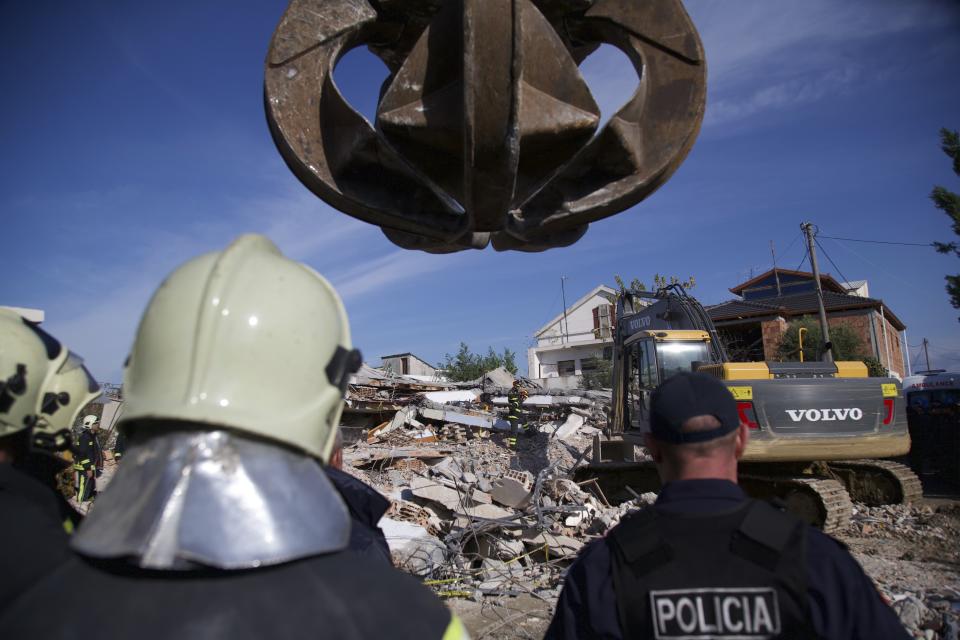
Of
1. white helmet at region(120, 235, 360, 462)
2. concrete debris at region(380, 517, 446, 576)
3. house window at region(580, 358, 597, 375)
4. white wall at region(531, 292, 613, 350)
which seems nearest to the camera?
white helmet at region(120, 235, 360, 462)

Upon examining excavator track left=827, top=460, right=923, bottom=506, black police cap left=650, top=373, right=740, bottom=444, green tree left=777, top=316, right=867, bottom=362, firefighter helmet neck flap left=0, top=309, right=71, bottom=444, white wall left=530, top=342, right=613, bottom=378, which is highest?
white wall left=530, top=342, right=613, bottom=378

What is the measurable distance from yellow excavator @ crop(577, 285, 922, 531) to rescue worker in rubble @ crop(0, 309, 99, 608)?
23.9ft

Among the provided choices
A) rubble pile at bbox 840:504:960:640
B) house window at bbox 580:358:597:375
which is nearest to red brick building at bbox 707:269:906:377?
house window at bbox 580:358:597:375

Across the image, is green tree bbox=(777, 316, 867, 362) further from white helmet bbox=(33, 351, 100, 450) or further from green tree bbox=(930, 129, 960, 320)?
white helmet bbox=(33, 351, 100, 450)

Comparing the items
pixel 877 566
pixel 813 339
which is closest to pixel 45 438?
pixel 877 566

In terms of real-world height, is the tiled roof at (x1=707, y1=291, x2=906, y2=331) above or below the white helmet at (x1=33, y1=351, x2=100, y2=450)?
above

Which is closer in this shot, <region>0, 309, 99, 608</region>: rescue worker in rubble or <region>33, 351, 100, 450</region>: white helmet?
<region>0, 309, 99, 608</region>: rescue worker in rubble

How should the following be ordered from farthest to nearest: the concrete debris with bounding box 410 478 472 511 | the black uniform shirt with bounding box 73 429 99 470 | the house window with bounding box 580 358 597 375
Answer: the house window with bounding box 580 358 597 375
the black uniform shirt with bounding box 73 429 99 470
the concrete debris with bounding box 410 478 472 511

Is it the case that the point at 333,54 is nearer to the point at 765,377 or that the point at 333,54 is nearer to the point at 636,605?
the point at 636,605

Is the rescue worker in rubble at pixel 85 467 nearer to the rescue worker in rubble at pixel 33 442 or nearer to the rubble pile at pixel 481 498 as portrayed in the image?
the rubble pile at pixel 481 498

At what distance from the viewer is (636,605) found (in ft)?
5.23

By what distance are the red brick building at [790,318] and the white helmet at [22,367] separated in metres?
32.3

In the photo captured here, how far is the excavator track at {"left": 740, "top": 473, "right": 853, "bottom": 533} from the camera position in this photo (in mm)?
7977

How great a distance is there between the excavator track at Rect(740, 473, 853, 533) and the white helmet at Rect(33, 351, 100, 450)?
7769 mm
